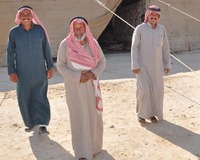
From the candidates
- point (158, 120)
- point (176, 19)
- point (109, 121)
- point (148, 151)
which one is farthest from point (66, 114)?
point (176, 19)

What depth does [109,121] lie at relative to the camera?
14.3 feet

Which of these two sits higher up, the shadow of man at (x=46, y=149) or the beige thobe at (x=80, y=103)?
the beige thobe at (x=80, y=103)

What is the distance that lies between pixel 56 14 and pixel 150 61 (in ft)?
15.8

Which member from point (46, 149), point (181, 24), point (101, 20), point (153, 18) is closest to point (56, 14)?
point (101, 20)

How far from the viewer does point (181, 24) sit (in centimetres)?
999

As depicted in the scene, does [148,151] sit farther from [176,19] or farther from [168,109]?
[176,19]

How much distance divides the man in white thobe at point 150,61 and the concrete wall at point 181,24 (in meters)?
5.78

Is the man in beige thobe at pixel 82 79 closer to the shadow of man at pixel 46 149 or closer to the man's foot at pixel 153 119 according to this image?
the shadow of man at pixel 46 149

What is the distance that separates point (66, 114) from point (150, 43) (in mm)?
1500

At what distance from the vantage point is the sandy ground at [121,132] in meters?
3.41

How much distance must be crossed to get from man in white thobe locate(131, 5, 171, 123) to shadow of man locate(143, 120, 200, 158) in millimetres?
147

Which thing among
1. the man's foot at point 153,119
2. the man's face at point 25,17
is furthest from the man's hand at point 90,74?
the man's foot at point 153,119

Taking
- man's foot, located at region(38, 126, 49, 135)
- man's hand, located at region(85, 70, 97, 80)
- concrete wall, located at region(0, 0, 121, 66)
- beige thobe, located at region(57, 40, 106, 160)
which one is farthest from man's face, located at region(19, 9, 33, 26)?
concrete wall, located at region(0, 0, 121, 66)

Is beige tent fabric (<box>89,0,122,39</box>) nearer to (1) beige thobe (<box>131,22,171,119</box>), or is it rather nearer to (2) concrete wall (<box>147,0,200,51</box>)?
(2) concrete wall (<box>147,0,200,51</box>)
